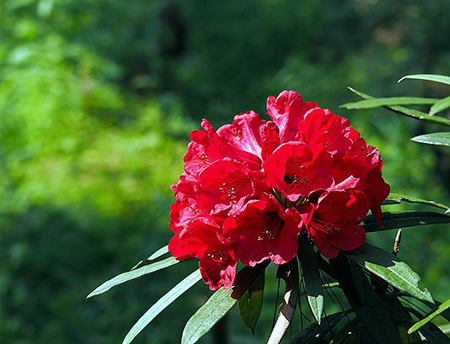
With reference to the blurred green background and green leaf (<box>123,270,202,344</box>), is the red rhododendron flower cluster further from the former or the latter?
the blurred green background

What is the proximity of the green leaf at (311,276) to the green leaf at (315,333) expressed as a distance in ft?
0.40

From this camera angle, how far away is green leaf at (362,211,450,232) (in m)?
0.90

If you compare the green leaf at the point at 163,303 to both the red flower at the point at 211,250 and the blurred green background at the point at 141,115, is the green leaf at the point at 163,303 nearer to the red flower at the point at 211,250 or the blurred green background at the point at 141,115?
the red flower at the point at 211,250

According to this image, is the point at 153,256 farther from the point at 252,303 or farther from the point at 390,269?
the point at 390,269

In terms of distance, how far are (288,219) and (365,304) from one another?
0.16 metres

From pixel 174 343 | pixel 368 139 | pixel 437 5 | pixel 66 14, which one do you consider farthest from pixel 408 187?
pixel 66 14

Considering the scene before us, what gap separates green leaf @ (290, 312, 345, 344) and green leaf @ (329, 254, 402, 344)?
0.09 m

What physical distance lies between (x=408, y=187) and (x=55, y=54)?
3291 millimetres

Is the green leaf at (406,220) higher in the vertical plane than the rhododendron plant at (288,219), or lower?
lower

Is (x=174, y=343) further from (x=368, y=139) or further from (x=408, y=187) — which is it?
(x=368, y=139)

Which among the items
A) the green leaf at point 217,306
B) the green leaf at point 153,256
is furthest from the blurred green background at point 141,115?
the green leaf at point 217,306

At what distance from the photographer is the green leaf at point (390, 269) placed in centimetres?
75

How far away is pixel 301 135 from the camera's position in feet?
2.72

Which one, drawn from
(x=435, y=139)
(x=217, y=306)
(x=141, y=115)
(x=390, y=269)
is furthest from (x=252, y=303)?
(x=141, y=115)
